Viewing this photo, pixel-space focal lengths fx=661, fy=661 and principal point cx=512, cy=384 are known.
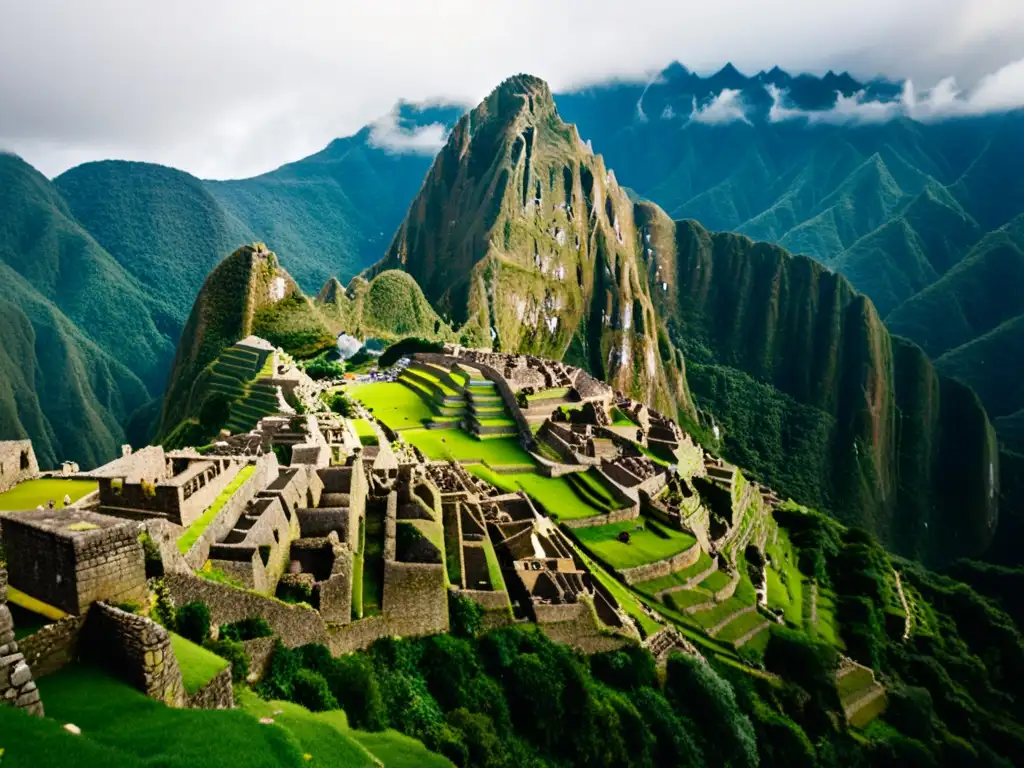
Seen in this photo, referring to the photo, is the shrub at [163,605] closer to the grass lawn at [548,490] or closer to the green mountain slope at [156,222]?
the grass lawn at [548,490]

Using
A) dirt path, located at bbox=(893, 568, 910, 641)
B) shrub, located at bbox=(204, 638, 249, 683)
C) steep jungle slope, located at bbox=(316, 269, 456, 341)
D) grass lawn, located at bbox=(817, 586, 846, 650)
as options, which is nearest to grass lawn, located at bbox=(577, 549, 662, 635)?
grass lawn, located at bbox=(817, 586, 846, 650)

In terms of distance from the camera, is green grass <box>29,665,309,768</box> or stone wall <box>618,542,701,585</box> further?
stone wall <box>618,542,701,585</box>

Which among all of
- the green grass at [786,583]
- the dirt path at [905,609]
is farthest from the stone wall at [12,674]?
the dirt path at [905,609]

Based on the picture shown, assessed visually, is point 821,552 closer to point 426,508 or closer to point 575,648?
point 575,648

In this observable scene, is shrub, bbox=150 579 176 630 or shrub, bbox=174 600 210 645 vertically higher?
shrub, bbox=150 579 176 630

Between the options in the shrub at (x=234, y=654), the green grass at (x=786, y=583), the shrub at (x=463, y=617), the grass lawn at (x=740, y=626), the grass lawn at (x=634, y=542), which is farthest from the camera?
the green grass at (x=786, y=583)

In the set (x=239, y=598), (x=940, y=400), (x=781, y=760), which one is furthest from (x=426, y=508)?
(x=940, y=400)

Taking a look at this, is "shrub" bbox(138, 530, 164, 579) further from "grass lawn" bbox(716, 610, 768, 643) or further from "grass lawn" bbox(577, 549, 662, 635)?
"grass lawn" bbox(716, 610, 768, 643)
